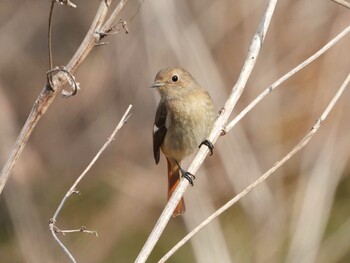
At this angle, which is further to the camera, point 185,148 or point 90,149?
point 90,149

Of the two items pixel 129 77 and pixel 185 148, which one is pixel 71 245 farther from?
pixel 185 148

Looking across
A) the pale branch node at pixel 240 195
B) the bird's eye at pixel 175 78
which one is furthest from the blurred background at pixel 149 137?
the pale branch node at pixel 240 195

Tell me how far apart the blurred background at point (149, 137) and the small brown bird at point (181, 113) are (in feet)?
2.21

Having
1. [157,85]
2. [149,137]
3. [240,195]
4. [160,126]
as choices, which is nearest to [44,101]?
[240,195]

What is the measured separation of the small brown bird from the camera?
3.82m

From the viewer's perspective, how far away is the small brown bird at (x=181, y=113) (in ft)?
12.5

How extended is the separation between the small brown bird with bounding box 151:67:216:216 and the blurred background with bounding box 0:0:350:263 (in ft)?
2.21

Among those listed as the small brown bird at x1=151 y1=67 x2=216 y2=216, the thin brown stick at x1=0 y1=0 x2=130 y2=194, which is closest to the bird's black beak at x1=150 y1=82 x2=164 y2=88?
the small brown bird at x1=151 y1=67 x2=216 y2=216

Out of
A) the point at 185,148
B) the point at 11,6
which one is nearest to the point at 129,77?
the point at 11,6

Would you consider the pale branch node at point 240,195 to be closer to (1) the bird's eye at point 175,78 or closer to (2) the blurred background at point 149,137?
(1) the bird's eye at point 175,78

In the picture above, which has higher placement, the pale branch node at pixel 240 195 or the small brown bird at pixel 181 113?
the small brown bird at pixel 181 113

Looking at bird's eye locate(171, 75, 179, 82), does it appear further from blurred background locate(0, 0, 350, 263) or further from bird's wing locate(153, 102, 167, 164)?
blurred background locate(0, 0, 350, 263)

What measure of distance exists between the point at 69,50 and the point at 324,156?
7.99 ft

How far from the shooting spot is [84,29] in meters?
6.03
